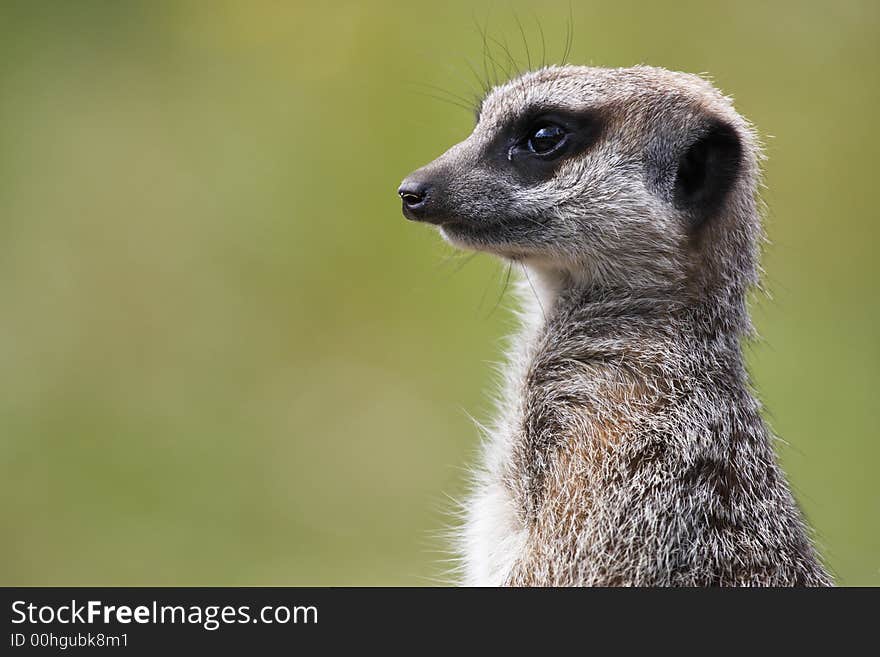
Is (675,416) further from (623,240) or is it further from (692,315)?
(623,240)

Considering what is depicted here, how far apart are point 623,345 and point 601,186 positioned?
1.13ft

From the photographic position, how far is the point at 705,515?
225 cm

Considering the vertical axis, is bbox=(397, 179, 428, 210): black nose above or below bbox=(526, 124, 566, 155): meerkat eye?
below

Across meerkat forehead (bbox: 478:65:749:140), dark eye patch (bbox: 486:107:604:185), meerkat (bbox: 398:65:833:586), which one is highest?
meerkat forehead (bbox: 478:65:749:140)

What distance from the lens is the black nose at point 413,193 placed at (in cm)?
235

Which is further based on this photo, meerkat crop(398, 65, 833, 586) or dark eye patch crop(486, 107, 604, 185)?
dark eye patch crop(486, 107, 604, 185)

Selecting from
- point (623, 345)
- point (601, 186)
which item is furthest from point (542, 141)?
point (623, 345)

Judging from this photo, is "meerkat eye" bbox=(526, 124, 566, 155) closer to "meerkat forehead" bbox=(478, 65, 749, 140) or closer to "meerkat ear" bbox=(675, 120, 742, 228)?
"meerkat forehead" bbox=(478, 65, 749, 140)

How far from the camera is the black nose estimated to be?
235 centimetres

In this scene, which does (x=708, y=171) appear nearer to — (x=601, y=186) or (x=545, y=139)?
(x=601, y=186)

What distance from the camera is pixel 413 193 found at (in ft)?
7.70

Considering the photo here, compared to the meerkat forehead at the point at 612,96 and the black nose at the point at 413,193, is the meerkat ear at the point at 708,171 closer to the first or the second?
the meerkat forehead at the point at 612,96

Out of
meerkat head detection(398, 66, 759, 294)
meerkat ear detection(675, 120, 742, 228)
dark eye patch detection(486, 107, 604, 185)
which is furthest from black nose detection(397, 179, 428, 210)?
meerkat ear detection(675, 120, 742, 228)

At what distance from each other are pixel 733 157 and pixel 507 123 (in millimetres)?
504
